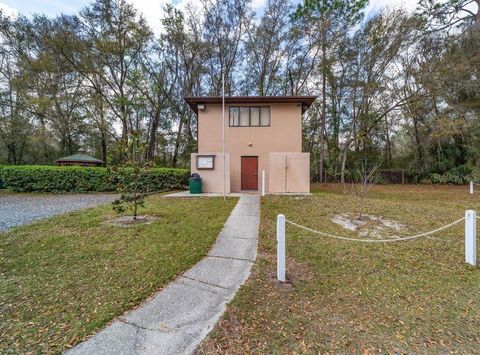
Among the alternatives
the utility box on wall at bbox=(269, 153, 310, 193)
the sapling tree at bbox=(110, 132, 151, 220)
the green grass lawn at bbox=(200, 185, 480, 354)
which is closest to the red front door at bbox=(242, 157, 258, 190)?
the utility box on wall at bbox=(269, 153, 310, 193)

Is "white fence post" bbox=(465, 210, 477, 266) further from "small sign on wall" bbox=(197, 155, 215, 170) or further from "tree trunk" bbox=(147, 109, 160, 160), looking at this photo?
"tree trunk" bbox=(147, 109, 160, 160)

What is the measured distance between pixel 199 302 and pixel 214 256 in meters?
1.35

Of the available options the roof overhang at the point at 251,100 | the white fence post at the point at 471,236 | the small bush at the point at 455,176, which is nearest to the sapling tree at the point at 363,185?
the white fence post at the point at 471,236

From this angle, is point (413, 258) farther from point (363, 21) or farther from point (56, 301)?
point (363, 21)

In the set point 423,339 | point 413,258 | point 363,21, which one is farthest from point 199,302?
point 363,21

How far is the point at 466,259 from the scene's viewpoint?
12.9ft

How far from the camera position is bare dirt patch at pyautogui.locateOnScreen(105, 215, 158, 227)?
5840 millimetres

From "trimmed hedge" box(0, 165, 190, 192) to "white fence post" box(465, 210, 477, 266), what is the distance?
1213 cm

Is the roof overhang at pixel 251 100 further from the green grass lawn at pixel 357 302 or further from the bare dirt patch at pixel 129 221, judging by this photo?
the green grass lawn at pixel 357 302

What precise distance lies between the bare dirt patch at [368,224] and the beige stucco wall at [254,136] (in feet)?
20.9

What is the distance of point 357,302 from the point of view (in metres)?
2.83

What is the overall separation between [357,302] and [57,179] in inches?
592

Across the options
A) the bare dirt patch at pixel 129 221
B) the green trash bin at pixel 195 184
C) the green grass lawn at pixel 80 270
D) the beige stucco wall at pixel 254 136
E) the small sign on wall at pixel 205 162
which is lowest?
the green grass lawn at pixel 80 270

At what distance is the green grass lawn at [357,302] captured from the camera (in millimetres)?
2176
